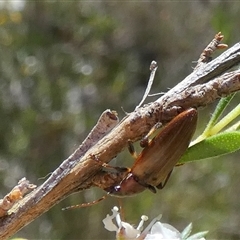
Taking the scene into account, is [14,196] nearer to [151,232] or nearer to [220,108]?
[151,232]

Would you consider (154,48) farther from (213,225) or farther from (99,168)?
(99,168)

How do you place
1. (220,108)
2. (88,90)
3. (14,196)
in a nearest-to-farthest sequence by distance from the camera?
(14,196)
(220,108)
(88,90)

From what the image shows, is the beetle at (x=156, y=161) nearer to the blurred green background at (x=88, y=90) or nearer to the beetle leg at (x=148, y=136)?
the beetle leg at (x=148, y=136)

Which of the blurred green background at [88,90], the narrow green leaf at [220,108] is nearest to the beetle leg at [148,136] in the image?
the narrow green leaf at [220,108]

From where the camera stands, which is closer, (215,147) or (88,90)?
(215,147)

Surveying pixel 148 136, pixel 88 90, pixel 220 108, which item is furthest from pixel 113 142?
pixel 88 90

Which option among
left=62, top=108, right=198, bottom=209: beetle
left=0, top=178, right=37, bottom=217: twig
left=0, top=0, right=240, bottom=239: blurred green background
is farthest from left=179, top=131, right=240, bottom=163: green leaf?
left=0, top=0, right=240, bottom=239: blurred green background

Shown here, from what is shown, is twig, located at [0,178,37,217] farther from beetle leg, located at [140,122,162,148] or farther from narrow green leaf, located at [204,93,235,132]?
narrow green leaf, located at [204,93,235,132]
